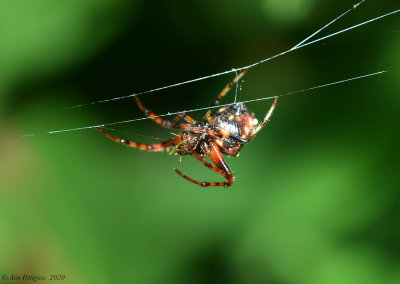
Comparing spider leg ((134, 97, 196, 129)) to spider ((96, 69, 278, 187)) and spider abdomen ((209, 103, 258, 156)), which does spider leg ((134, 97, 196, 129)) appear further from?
spider abdomen ((209, 103, 258, 156))

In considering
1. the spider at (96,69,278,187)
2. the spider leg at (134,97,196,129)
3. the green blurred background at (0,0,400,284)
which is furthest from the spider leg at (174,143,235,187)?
the green blurred background at (0,0,400,284)

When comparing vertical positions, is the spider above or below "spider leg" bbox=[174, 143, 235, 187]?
above

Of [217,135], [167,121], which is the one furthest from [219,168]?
[167,121]

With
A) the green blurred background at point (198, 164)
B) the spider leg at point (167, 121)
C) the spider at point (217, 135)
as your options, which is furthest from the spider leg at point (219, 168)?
the green blurred background at point (198, 164)

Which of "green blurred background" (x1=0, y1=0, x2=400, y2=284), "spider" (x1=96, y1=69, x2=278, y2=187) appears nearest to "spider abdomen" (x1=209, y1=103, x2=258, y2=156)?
"spider" (x1=96, y1=69, x2=278, y2=187)

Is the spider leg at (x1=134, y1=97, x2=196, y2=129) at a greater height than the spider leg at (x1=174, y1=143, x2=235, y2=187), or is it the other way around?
the spider leg at (x1=134, y1=97, x2=196, y2=129)

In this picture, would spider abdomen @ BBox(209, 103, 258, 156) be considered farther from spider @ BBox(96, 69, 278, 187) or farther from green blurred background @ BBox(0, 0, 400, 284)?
green blurred background @ BBox(0, 0, 400, 284)

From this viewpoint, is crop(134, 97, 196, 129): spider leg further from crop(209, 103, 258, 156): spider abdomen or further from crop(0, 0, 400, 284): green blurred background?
crop(0, 0, 400, 284): green blurred background

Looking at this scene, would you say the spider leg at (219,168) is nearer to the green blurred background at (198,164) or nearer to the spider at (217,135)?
the spider at (217,135)

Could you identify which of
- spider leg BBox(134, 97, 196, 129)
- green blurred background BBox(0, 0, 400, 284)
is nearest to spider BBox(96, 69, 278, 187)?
spider leg BBox(134, 97, 196, 129)
